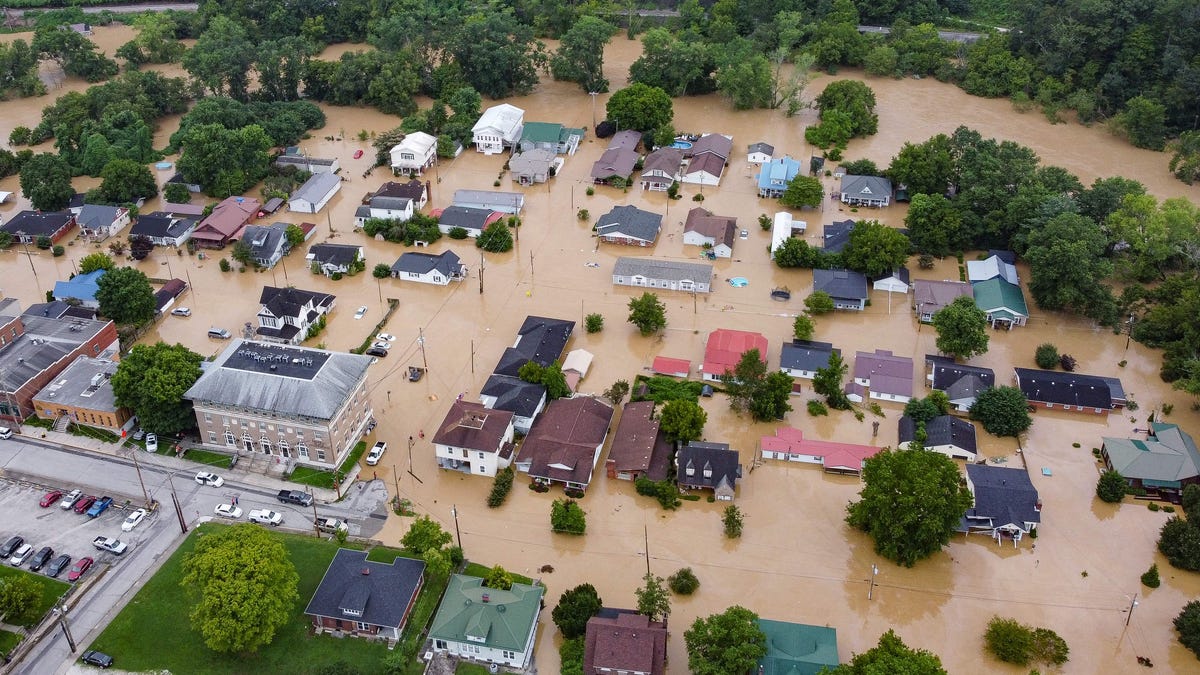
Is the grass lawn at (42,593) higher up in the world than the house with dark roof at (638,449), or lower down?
lower down

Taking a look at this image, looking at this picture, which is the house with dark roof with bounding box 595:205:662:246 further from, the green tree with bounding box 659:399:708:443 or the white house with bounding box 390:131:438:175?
the green tree with bounding box 659:399:708:443

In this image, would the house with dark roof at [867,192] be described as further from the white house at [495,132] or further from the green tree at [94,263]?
the green tree at [94,263]

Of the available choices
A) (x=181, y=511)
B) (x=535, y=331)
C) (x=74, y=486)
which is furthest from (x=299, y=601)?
(x=535, y=331)

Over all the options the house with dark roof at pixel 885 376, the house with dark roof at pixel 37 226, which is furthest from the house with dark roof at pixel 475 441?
the house with dark roof at pixel 37 226

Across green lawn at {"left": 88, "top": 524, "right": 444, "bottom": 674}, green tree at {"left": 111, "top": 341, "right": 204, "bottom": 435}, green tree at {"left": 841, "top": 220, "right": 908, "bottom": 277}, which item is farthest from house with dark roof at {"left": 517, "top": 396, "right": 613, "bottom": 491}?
green tree at {"left": 841, "top": 220, "right": 908, "bottom": 277}

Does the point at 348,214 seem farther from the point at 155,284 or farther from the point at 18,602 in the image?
the point at 18,602
